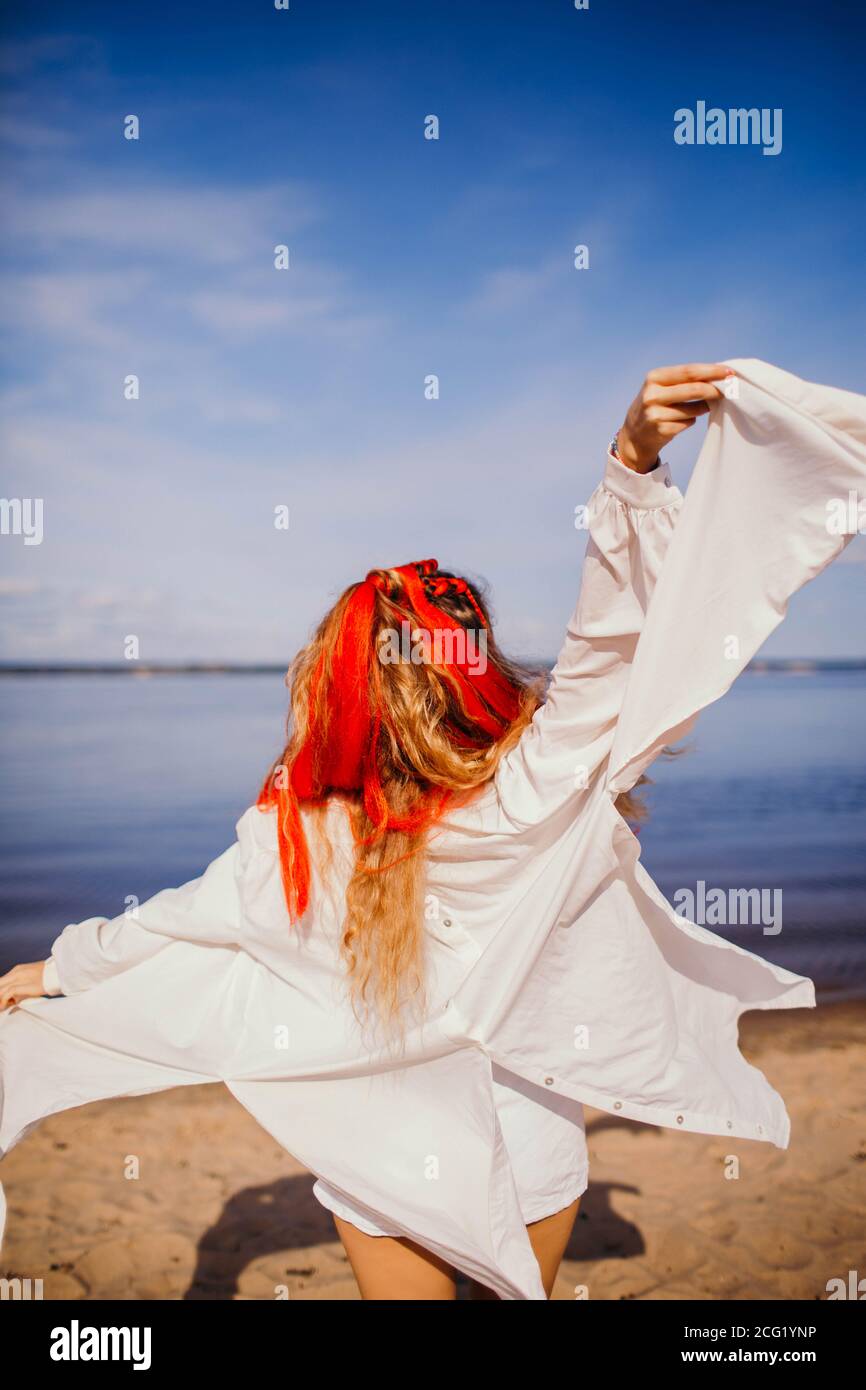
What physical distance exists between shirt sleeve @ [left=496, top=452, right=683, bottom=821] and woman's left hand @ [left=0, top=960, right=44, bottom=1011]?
1.27 m

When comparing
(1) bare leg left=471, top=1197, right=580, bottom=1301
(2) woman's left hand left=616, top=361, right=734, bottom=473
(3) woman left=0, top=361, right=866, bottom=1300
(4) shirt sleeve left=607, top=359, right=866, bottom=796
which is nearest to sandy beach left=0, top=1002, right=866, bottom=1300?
(1) bare leg left=471, top=1197, right=580, bottom=1301

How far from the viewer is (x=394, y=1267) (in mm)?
2150

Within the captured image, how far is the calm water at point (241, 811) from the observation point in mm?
7691

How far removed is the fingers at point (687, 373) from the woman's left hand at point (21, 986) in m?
1.93

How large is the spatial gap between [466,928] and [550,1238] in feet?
2.47

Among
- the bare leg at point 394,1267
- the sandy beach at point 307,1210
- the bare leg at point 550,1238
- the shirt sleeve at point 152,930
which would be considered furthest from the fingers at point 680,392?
the sandy beach at point 307,1210

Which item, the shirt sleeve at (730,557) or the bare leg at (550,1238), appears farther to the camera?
the bare leg at (550,1238)

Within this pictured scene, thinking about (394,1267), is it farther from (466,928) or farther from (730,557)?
(730,557)

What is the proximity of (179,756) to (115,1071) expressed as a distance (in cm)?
1173

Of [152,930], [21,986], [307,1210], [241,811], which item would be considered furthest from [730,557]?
[241,811]

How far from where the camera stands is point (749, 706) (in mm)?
20844

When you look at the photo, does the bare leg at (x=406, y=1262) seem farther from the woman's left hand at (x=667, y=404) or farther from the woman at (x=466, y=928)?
the woman's left hand at (x=667, y=404)
